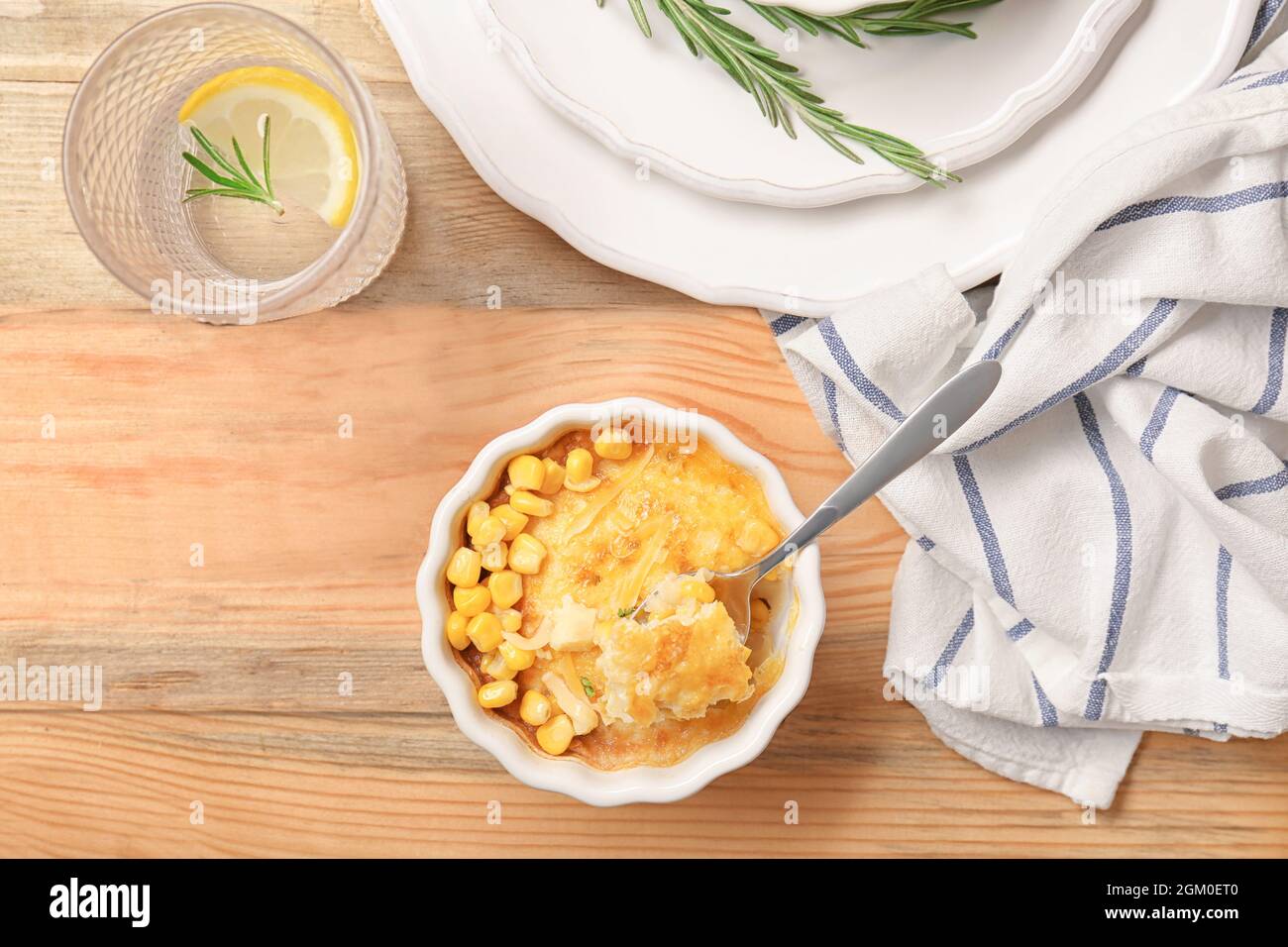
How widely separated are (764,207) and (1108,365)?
386 millimetres

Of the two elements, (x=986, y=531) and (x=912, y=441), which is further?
(x=986, y=531)

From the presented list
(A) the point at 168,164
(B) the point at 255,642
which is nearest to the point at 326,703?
(B) the point at 255,642

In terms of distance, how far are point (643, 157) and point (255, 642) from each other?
0.67m

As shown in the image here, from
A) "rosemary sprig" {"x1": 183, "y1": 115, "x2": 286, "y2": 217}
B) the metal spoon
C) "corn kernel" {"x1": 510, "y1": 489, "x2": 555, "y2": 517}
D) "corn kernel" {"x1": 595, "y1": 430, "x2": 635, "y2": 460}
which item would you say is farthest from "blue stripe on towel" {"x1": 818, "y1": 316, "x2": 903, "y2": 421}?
"rosemary sprig" {"x1": 183, "y1": 115, "x2": 286, "y2": 217}

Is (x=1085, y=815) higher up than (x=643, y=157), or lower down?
lower down

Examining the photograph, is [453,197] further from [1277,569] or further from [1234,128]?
[1277,569]

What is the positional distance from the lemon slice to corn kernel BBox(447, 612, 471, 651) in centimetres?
42

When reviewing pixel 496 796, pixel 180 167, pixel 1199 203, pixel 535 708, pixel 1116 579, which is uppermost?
pixel 180 167

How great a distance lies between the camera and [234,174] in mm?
978

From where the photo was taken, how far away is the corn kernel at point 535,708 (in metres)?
0.97

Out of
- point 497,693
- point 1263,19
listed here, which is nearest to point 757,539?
point 497,693

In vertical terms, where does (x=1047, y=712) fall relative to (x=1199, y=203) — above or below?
below

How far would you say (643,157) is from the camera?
0.98m

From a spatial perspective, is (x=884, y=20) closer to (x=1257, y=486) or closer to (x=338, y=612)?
(x=1257, y=486)
